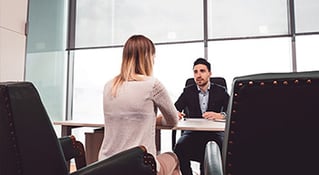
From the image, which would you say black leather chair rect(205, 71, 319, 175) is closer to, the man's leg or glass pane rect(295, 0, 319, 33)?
the man's leg

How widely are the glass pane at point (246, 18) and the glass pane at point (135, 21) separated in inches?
8.2

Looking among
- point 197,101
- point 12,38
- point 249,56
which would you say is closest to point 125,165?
point 197,101

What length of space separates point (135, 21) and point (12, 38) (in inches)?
77.7

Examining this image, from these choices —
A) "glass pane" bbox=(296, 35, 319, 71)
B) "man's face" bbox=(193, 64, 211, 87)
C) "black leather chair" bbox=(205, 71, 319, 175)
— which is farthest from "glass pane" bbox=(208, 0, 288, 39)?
"black leather chair" bbox=(205, 71, 319, 175)

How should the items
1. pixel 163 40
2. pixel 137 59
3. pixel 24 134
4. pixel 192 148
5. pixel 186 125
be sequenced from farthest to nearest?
pixel 163 40 < pixel 192 148 < pixel 186 125 < pixel 137 59 < pixel 24 134

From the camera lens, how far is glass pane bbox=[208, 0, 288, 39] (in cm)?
362

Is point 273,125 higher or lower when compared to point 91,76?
lower

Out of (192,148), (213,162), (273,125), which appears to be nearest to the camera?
(273,125)

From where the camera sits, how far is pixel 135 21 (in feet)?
13.7

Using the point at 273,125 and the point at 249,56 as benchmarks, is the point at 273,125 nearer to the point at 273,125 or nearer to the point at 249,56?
the point at 273,125

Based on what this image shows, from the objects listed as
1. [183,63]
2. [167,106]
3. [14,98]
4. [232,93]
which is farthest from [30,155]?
[183,63]

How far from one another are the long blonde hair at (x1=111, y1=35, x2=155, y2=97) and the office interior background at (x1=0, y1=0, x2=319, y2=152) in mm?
1817

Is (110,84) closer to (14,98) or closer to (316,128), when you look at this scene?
(14,98)

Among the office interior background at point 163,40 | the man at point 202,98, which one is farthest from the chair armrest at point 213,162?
the office interior background at point 163,40
